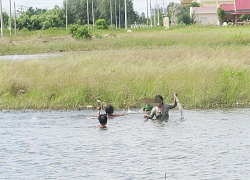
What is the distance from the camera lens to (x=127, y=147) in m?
13.5

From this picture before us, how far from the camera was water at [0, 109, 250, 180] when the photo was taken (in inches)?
451

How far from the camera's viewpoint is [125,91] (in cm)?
1934

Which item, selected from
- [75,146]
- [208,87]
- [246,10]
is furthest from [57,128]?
[246,10]

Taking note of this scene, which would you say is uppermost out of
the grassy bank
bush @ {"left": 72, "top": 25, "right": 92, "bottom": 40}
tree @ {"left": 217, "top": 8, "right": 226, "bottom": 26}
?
tree @ {"left": 217, "top": 8, "right": 226, "bottom": 26}

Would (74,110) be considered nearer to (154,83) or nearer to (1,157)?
(154,83)

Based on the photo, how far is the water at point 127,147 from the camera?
11.5 meters

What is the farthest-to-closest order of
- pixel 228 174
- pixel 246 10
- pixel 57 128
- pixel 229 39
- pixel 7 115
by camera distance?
1. pixel 246 10
2. pixel 229 39
3. pixel 7 115
4. pixel 57 128
5. pixel 228 174

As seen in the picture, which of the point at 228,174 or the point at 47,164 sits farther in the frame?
the point at 47,164

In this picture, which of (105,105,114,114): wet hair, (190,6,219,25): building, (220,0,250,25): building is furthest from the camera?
(190,6,219,25): building

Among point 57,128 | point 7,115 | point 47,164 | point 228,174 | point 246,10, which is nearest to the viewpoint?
point 228,174

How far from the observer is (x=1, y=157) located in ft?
42.2

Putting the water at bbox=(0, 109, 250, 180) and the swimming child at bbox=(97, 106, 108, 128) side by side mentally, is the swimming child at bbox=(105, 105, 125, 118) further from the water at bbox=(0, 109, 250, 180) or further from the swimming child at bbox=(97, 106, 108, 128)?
the swimming child at bbox=(97, 106, 108, 128)

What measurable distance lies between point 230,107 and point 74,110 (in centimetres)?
411

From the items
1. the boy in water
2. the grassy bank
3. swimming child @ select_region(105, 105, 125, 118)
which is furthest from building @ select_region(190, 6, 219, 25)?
the boy in water
